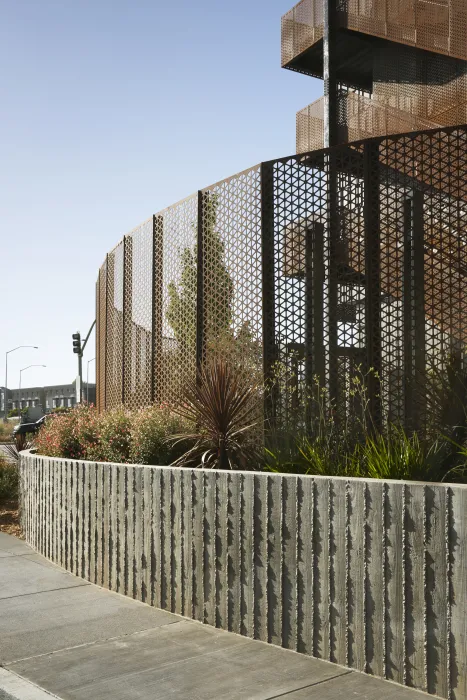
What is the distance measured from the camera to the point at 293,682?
4746 millimetres

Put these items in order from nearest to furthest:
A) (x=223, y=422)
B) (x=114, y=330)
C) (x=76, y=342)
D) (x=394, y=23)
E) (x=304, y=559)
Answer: (x=304, y=559)
(x=223, y=422)
(x=114, y=330)
(x=394, y=23)
(x=76, y=342)

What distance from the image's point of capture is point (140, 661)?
5168 mm

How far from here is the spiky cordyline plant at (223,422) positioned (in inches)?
328

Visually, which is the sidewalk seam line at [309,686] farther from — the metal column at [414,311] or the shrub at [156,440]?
the shrub at [156,440]

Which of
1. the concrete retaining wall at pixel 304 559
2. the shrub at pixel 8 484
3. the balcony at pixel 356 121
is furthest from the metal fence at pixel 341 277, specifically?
the balcony at pixel 356 121

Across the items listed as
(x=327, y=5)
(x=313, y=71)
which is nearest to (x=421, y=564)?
(x=327, y=5)

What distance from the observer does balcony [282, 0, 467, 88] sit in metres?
14.9

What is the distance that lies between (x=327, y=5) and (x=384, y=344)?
1177cm

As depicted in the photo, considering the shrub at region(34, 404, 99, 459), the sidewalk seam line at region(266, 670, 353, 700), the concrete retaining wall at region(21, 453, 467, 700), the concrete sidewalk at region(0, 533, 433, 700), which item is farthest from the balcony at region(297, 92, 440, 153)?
the sidewalk seam line at region(266, 670, 353, 700)

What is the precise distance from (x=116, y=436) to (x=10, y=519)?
127 inches

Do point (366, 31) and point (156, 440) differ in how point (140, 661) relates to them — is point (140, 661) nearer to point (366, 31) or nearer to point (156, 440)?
point (156, 440)

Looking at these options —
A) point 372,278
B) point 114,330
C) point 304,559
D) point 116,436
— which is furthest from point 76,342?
point 304,559

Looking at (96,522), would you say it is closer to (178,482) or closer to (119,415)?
(178,482)

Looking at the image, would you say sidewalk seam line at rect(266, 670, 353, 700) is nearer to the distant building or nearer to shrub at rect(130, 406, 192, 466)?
shrub at rect(130, 406, 192, 466)
